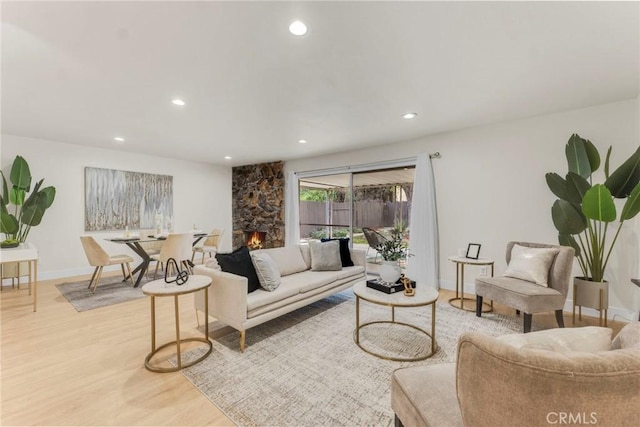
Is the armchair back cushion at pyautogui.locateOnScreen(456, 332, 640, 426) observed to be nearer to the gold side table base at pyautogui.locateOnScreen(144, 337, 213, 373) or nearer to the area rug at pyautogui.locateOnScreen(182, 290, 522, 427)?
the area rug at pyautogui.locateOnScreen(182, 290, 522, 427)

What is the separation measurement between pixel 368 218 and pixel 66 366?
4620 mm

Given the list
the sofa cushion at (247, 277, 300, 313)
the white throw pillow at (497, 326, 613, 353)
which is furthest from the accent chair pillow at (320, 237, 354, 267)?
the white throw pillow at (497, 326, 613, 353)

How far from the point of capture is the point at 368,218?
18.1ft

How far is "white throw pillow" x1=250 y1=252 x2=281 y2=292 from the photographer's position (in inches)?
111

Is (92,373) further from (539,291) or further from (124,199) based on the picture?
(124,199)

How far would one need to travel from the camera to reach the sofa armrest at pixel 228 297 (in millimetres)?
2400

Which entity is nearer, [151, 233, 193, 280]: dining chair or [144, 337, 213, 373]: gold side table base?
[144, 337, 213, 373]: gold side table base

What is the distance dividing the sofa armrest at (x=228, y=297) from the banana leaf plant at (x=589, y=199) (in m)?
3.30

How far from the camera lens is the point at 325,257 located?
12.1 ft

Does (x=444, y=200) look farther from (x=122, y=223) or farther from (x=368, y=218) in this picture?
(x=122, y=223)

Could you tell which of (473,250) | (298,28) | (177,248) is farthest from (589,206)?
(177,248)

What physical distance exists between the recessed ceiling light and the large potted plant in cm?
288

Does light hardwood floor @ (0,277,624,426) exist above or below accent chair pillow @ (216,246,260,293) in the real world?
below

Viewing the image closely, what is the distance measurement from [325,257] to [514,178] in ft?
9.07
